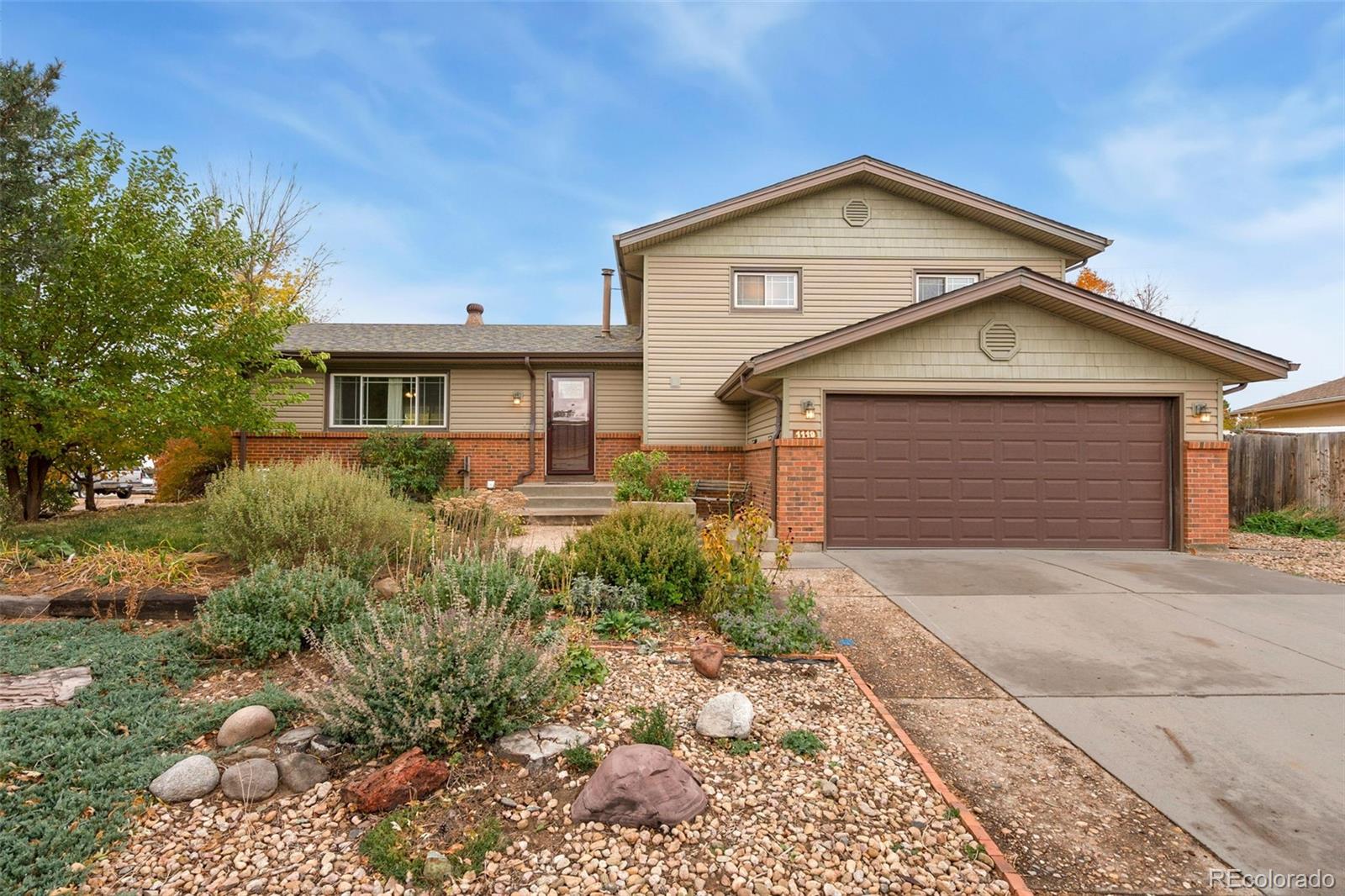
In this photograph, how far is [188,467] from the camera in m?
12.5

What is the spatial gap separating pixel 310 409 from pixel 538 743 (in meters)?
11.7

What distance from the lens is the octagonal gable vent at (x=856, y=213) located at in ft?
38.4

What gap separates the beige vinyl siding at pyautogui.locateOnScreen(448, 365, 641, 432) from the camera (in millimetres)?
12234

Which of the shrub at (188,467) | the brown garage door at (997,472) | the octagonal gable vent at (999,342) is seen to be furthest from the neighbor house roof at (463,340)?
the octagonal gable vent at (999,342)

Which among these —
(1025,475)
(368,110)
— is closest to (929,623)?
(1025,475)

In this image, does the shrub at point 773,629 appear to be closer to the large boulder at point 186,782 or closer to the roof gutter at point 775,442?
the large boulder at point 186,782

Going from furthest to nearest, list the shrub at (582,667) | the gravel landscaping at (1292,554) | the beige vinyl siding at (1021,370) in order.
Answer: the beige vinyl siding at (1021,370)
the gravel landscaping at (1292,554)
the shrub at (582,667)

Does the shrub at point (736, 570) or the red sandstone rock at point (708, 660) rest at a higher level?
the shrub at point (736, 570)

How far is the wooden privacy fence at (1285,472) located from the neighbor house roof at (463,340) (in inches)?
459

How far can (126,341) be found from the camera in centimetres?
705

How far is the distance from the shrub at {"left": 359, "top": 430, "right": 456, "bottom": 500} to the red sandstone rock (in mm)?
8857

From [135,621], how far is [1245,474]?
16.3 m

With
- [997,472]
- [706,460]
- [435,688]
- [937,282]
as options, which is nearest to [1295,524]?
[997,472]

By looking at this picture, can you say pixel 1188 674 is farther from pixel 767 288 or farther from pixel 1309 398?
pixel 1309 398
